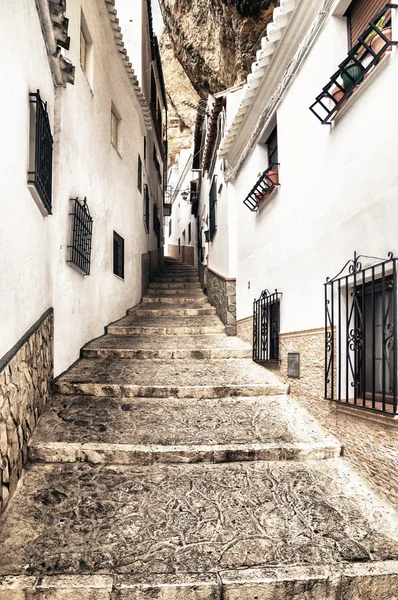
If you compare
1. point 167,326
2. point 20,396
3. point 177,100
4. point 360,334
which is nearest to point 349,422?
point 360,334

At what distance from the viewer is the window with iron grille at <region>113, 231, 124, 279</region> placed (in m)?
8.27

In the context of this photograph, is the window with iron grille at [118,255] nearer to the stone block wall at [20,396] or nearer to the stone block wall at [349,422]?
the stone block wall at [20,396]

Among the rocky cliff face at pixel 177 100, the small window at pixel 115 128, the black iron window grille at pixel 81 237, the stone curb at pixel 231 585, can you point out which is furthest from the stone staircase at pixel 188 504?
the rocky cliff face at pixel 177 100

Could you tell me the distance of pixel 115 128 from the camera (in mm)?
8500

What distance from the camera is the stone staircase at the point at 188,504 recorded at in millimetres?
2307

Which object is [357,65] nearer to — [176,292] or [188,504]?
[188,504]

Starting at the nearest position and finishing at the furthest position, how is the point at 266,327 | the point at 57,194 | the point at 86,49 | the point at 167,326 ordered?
1. the point at 57,194
2. the point at 266,327
3. the point at 86,49
4. the point at 167,326

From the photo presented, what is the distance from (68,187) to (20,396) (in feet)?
9.21

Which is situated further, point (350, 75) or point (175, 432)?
point (175, 432)

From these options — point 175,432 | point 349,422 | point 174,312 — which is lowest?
point 175,432

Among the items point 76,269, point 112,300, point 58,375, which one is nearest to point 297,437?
point 58,375

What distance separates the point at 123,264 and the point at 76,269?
3.41 meters

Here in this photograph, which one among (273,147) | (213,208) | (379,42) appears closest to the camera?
(379,42)

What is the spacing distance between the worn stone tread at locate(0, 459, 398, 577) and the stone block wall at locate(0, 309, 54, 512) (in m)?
0.18
